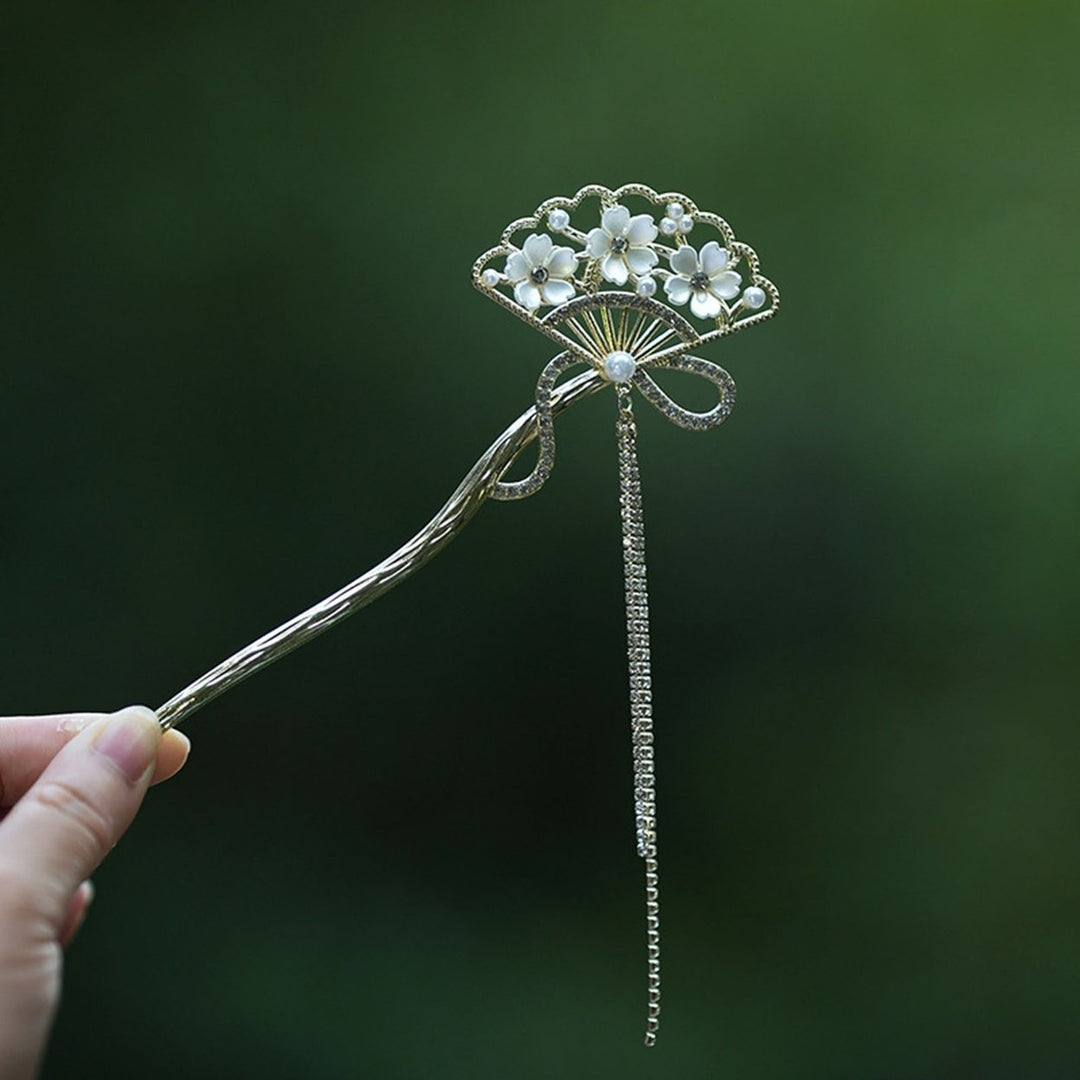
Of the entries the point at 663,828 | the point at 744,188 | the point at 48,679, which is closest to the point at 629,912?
the point at 663,828

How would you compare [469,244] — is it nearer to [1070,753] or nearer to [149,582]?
[149,582]

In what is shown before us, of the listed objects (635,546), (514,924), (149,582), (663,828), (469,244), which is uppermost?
(469,244)

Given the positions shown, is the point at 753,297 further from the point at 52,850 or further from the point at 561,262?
the point at 52,850

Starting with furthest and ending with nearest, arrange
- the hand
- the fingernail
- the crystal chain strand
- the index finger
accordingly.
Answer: the index finger → the crystal chain strand → the fingernail → the hand

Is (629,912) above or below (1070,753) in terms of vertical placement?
below

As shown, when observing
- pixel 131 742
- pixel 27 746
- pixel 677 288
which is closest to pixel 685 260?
pixel 677 288

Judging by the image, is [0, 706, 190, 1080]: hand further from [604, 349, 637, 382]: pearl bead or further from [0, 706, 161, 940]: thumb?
[604, 349, 637, 382]: pearl bead

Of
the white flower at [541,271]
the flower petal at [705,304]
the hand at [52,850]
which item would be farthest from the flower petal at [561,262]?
the hand at [52,850]

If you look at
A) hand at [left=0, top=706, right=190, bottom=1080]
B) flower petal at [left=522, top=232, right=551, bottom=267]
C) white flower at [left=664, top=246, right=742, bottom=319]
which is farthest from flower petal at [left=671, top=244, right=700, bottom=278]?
hand at [left=0, top=706, right=190, bottom=1080]
